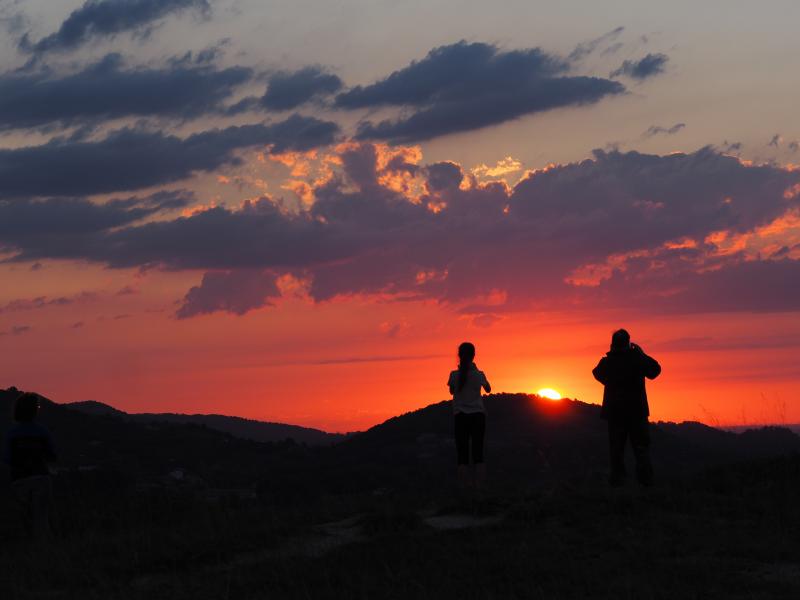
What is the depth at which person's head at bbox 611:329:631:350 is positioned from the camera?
1728cm

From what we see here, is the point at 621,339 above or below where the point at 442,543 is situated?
above

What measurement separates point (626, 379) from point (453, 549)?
18.3ft

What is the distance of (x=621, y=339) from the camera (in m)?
17.3

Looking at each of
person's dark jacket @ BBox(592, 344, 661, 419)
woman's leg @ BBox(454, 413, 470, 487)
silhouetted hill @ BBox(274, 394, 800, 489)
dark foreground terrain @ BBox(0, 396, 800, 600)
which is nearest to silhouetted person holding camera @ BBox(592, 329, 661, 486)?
person's dark jacket @ BBox(592, 344, 661, 419)

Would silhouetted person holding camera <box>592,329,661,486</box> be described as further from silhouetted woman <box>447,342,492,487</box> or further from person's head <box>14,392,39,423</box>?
person's head <box>14,392,39,423</box>

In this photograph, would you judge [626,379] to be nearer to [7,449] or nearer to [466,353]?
[466,353]

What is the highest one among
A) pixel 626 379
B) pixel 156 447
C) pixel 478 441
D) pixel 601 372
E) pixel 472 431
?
pixel 156 447

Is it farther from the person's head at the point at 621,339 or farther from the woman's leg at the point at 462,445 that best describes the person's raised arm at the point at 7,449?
the person's head at the point at 621,339

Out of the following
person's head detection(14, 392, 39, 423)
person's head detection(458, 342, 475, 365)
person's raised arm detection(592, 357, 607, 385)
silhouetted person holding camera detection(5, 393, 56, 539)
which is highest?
person's head detection(458, 342, 475, 365)

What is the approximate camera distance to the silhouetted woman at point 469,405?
17.4 meters

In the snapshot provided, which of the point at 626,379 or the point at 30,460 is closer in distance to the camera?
the point at 30,460

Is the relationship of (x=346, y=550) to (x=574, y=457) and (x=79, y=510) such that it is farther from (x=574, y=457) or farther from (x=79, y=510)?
(x=574, y=457)

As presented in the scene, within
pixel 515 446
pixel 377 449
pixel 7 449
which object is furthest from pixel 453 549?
pixel 377 449

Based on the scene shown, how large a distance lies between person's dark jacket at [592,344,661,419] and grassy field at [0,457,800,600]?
1.34 m
